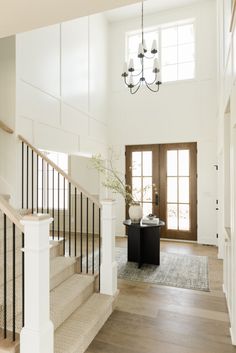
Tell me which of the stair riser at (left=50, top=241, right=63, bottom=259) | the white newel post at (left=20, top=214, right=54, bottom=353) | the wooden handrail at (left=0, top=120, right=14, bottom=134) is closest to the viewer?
the white newel post at (left=20, top=214, right=54, bottom=353)

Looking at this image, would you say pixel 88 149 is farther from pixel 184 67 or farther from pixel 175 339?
pixel 175 339

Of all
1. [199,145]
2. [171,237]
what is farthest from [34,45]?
[171,237]

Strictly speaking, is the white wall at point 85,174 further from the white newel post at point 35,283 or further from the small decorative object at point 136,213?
the white newel post at point 35,283

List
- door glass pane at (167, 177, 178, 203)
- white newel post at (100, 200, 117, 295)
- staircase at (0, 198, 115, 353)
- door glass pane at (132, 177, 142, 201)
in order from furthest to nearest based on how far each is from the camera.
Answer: door glass pane at (132, 177, 142, 201), door glass pane at (167, 177, 178, 203), white newel post at (100, 200, 117, 295), staircase at (0, 198, 115, 353)

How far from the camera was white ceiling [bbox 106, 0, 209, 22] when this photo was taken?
6262mm

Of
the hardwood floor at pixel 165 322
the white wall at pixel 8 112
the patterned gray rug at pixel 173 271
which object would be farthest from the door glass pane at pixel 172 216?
the white wall at pixel 8 112

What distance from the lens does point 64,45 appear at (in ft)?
16.3

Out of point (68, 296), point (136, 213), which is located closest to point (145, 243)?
point (136, 213)

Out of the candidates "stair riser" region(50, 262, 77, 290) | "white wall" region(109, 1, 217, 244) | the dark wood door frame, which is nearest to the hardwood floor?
"stair riser" region(50, 262, 77, 290)

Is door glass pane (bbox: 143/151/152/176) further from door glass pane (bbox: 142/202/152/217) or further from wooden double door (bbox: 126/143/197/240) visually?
door glass pane (bbox: 142/202/152/217)

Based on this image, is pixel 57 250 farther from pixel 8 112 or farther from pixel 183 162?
Answer: pixel 183 162

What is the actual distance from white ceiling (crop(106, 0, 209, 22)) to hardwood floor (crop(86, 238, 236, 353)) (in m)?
6.30

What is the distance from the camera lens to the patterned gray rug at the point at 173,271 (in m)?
3.89

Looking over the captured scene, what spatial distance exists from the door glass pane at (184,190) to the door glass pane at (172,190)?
0.40 feet
